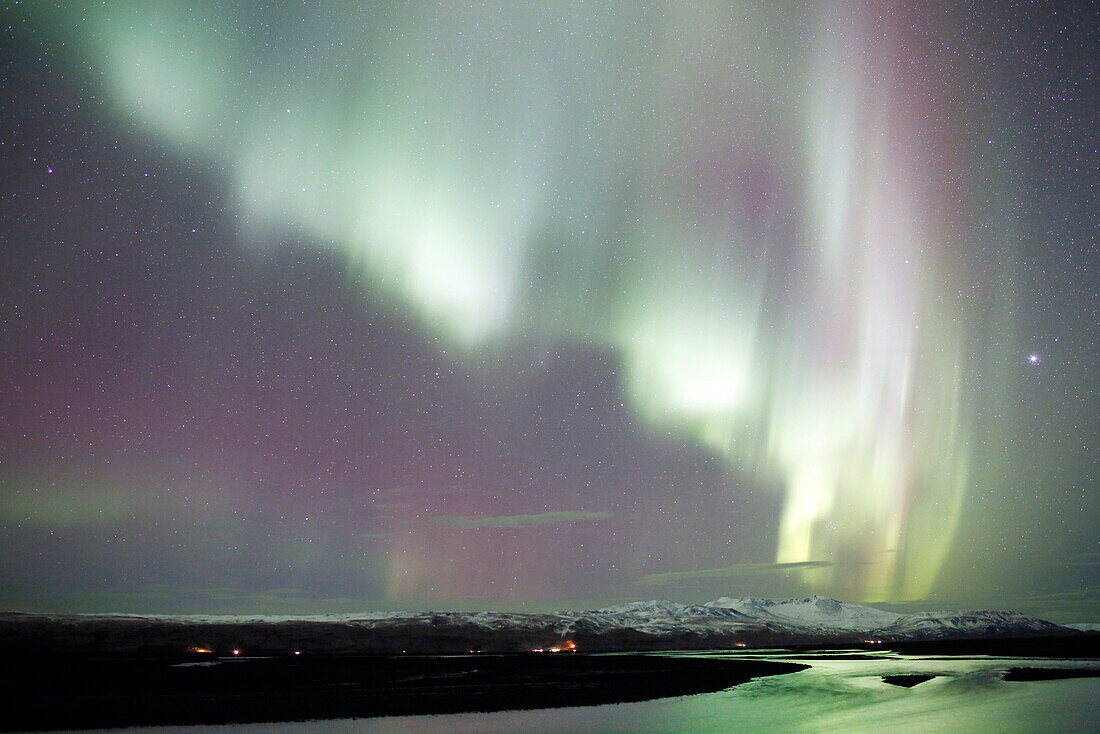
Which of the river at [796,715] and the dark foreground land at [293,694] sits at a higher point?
the river at [796,715]

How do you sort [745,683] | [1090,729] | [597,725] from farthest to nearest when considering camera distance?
[745,683]
[597,725]
[1090,729]

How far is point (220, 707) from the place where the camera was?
4166 centimetres

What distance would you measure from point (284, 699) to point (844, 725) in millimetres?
33092

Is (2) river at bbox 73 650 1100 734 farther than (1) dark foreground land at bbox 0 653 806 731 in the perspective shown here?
No

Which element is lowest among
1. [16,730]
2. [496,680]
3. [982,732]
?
[496,680]

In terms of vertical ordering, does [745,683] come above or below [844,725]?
below

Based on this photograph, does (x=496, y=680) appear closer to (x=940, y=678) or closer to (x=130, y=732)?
(x=130, y=732)

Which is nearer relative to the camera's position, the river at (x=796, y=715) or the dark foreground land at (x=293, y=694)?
the river at (x=796, y=715)

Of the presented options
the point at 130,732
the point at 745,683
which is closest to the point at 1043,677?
the point at 745,683

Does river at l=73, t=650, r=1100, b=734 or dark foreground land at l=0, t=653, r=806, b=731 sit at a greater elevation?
river at l=73, t=650, r=1100, b=734

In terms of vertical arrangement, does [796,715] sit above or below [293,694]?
above

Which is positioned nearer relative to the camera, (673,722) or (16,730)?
(16,730)

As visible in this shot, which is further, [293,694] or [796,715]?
[293,694]

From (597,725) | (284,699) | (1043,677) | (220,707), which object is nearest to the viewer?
(597,725)
